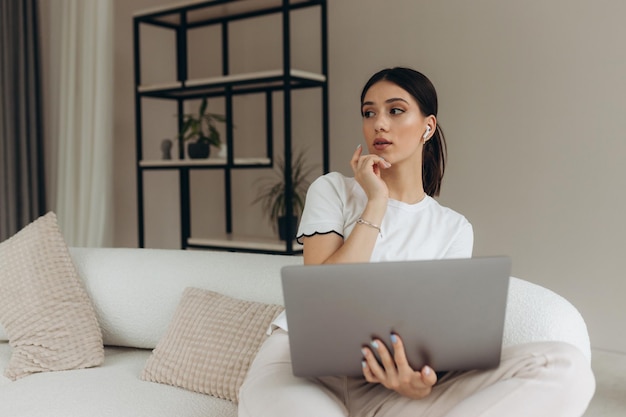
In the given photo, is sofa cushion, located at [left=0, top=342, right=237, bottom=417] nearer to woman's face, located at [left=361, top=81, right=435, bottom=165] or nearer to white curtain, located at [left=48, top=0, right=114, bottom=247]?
woman's face, located at [left=361, top=81, right=435, bottom=165]

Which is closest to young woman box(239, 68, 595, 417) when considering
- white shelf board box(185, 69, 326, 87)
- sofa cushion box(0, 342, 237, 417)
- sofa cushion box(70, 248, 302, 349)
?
sofa cushion box(0, 342, 237, 417)

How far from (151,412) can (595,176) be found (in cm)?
247

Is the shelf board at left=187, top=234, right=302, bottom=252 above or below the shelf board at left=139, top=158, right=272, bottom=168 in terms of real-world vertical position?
below

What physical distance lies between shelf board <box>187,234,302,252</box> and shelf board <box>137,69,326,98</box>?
0.83 meters

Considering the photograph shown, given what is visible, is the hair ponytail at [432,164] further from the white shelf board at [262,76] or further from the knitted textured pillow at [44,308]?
the white shelf board at [262,76]

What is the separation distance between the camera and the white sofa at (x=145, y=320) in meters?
1.53

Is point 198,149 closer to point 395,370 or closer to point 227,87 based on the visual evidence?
point 227,87

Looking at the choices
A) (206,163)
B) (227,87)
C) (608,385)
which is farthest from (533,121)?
(206,163)

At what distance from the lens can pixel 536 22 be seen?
333cm

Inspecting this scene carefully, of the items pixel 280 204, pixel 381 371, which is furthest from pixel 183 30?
pixel 381 371

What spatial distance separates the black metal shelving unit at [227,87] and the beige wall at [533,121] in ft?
1.68

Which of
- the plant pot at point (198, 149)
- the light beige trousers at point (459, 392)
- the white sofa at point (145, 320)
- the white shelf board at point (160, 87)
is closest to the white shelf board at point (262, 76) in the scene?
the white shelf board at point (160, 87)

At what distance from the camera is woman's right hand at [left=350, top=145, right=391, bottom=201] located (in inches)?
59.2

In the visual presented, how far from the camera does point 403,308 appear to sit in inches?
44.3
